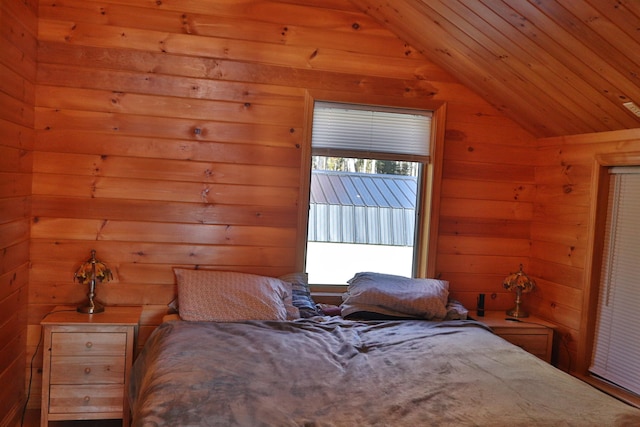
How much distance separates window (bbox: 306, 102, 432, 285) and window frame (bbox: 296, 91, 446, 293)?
3 cm

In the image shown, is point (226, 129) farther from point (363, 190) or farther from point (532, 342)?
point (532, 342)

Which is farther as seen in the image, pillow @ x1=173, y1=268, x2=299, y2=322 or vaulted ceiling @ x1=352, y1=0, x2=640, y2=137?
pillow @ x1=173, y1=268, x2=299, y2=322

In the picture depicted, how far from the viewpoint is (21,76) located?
2.79 meters

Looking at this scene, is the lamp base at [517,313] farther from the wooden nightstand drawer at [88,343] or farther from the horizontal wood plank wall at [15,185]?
the horizontal wood plank wall at [15,185]

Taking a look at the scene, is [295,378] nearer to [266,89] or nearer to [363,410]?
[363,410]

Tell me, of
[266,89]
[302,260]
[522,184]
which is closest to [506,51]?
[522,184]

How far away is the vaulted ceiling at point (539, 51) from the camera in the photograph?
2.26m

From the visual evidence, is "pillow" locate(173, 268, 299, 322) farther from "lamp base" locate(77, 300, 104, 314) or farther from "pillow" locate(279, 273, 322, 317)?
→ "lamp base" locate(77, 300, 104, 314)

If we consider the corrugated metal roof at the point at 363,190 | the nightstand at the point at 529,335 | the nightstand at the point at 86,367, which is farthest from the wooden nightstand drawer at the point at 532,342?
the nightstand at the point at 86,367

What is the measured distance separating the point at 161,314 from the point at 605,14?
2.70m

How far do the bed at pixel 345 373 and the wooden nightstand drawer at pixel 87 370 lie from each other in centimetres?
24

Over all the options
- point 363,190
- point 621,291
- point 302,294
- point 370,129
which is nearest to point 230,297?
point 302,294

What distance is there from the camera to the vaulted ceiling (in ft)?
7.42

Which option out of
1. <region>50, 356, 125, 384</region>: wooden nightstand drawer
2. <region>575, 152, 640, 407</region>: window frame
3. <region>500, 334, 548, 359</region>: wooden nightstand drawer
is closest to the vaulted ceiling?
<region>575, 152, 640, 407</region>: window frame
